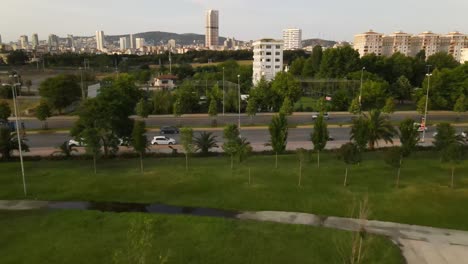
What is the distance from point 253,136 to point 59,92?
32.7 metres

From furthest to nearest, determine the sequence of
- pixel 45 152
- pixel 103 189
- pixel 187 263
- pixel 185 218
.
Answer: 1. pixel 45 152
2. pixel 103 189
3. pixel 185 218
4. pixel 187 263

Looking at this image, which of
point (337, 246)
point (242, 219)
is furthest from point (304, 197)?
point (337, 246)

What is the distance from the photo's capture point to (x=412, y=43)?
154000 millimetres

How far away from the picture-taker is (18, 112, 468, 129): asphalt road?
4762 centimetres

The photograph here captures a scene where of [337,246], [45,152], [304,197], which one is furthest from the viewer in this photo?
[45,152]

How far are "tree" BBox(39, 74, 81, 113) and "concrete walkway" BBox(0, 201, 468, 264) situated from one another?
119 ft

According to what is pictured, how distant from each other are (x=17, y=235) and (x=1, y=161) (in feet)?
52.5

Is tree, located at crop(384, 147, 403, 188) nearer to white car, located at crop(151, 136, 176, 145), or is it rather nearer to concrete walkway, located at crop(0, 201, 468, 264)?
concrete walkway, located at crop(0, 201, 468, 264)

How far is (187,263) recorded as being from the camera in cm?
1477

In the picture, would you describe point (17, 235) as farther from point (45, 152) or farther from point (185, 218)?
point (45, 152)

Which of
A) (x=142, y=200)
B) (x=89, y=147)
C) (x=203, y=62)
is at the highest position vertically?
(x=203, y=62)

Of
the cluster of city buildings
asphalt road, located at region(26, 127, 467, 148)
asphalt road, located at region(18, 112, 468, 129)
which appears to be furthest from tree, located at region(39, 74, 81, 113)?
the cluster of city buildings

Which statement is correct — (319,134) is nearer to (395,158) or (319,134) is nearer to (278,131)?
(278,131)

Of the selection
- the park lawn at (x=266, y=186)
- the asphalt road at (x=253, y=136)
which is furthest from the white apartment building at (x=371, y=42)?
the park lawn at (x=266, y=186)
